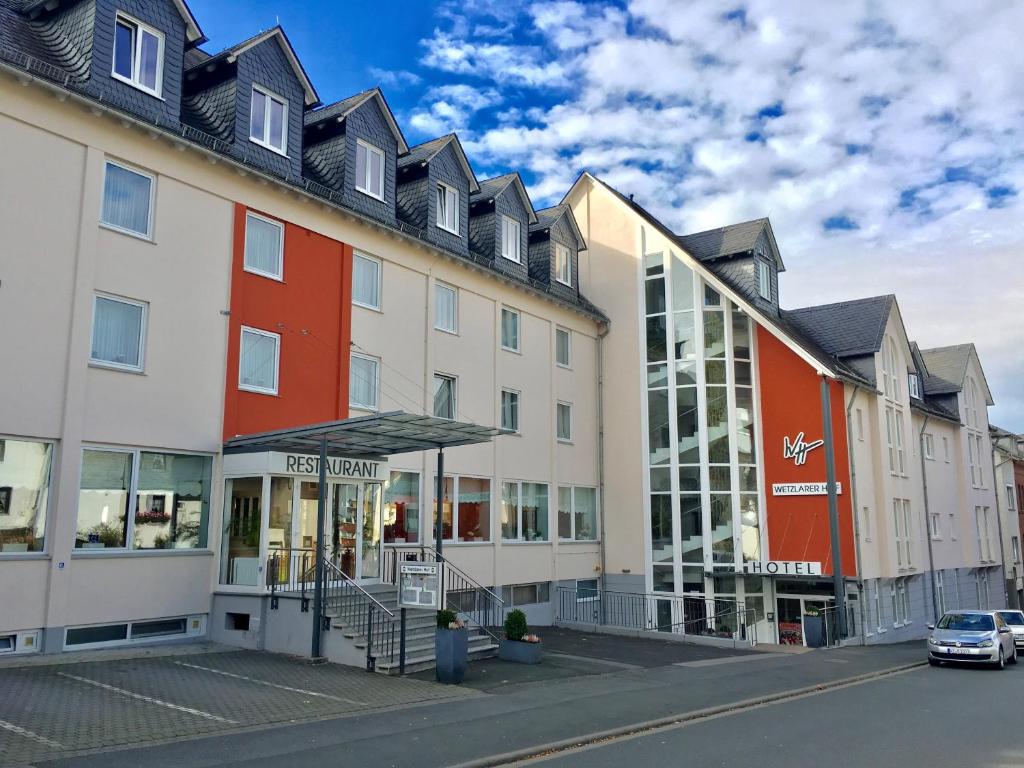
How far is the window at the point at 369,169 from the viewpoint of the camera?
822 inches

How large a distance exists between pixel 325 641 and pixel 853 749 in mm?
8878

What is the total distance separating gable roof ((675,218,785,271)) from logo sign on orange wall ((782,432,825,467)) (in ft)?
24.8

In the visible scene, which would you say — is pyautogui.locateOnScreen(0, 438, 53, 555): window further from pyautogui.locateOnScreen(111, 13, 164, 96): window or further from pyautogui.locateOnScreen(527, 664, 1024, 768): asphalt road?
pyautogui.locateOnScreen(527, 664, 1024, 768): asphalt road

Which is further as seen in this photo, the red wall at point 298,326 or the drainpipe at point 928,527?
the drainpipe at point 928,527

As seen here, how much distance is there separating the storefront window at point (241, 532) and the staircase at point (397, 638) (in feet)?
6.63

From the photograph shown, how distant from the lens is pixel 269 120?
18.7 m

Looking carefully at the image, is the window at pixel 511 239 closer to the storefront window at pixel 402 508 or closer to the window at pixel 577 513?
the window at pixel 577 513

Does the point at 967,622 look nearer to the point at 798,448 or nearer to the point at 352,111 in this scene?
the point at 798,448

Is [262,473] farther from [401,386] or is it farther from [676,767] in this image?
[676,767]

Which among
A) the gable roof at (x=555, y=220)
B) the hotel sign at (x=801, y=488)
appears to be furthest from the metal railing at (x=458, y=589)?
the gable roof at (x=555, y=220)

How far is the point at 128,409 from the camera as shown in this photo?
50.7 feet

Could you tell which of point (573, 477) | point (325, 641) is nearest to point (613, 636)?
point (573, 477)

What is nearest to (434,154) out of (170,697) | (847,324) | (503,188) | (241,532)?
(503,188)

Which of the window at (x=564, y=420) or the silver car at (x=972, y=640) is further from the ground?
the window at (x=564, y=420)
